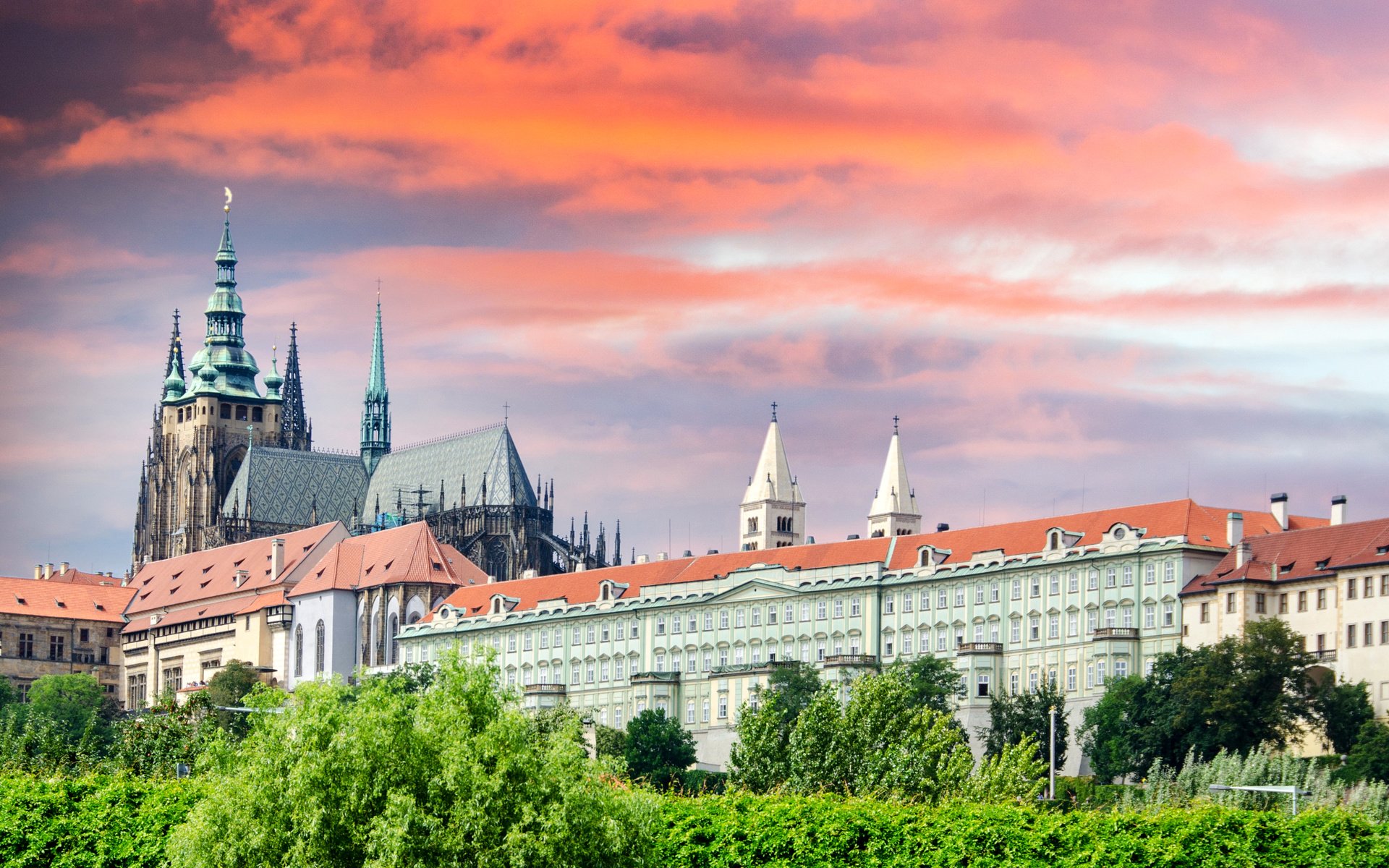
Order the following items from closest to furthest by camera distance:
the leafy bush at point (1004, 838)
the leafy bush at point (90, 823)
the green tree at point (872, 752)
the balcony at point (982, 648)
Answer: the leafy bush at point (1004, 838)
the leafy bush at point (90, 823)
the green tree at point (872, 752)
the balcony at point (982, 648)

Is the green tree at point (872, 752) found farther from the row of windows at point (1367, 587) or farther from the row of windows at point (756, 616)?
the row of windows at point (756, 616)

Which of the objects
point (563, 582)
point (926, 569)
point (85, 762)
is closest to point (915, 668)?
point (926, 569)

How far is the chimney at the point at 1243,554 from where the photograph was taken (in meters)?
144

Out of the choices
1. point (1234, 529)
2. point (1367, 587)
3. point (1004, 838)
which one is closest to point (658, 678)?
point (1234, 529)

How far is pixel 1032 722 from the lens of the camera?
146 m

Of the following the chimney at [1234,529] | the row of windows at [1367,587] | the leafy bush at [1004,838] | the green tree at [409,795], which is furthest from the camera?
the chimney at [1234,529]

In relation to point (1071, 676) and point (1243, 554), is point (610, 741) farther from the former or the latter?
point (1243, 554)

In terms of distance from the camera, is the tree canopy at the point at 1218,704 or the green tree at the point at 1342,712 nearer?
the tree canopy at the point at 1218,704

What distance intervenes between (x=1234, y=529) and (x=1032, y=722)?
17372 mm

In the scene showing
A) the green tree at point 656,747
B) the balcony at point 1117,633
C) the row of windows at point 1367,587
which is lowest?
the green tree at point 656,747

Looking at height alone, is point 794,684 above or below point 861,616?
below

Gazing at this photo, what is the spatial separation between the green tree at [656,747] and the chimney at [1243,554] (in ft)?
113

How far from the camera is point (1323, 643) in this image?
138 m

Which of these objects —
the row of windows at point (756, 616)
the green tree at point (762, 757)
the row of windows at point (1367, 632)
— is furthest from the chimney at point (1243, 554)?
the green tree at point (762, 757)
